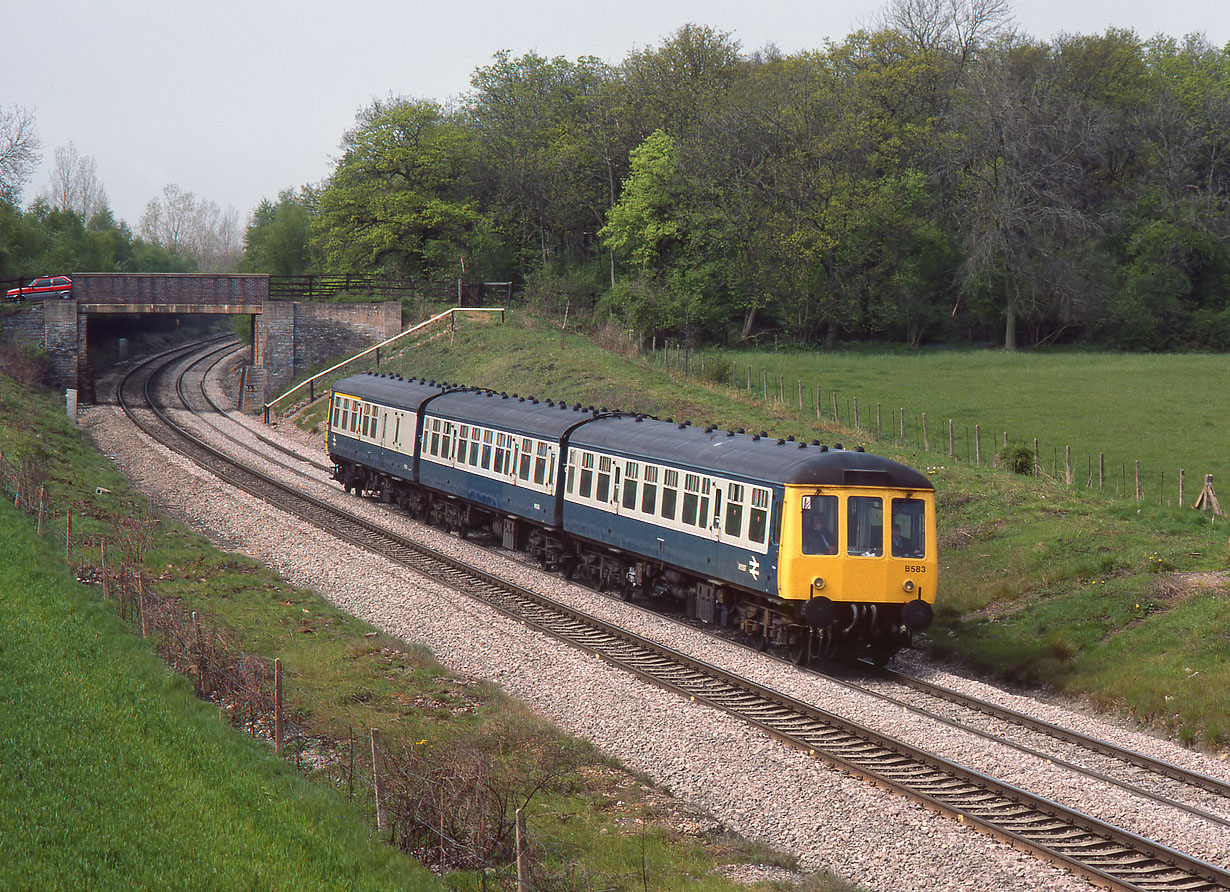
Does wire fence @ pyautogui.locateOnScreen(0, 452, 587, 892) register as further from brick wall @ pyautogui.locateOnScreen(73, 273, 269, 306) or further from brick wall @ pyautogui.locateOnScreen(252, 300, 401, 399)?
brick wall @ pyautogui.locateOnScreen(73, 273, 269, 306)

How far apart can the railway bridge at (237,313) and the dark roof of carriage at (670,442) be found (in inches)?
955

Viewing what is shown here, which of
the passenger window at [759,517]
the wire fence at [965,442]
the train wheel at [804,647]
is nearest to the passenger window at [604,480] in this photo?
the passenger window at [759,517]

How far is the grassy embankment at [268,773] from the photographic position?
332 inches

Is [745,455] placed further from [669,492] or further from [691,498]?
[669,492]

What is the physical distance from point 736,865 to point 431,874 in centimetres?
255

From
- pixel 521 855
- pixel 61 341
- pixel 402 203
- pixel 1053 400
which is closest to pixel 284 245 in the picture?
pixel 402 203

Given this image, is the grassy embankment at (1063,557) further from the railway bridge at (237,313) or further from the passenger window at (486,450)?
the railway bridge at (237,313)

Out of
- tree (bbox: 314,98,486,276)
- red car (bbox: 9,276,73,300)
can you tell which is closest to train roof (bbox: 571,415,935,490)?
red car (bbox: 9,276,73,300)

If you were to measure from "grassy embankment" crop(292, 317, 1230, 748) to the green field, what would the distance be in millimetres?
227

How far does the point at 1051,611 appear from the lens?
18375 millimetres

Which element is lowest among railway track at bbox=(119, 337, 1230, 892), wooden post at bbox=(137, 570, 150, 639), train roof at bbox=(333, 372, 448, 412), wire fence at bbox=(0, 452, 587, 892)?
railway track at bbox=(119, 337, 1230, 892)

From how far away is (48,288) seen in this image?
5275cm

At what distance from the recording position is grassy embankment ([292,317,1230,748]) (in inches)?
613

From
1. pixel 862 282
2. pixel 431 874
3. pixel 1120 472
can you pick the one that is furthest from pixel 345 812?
pixel 862 282
